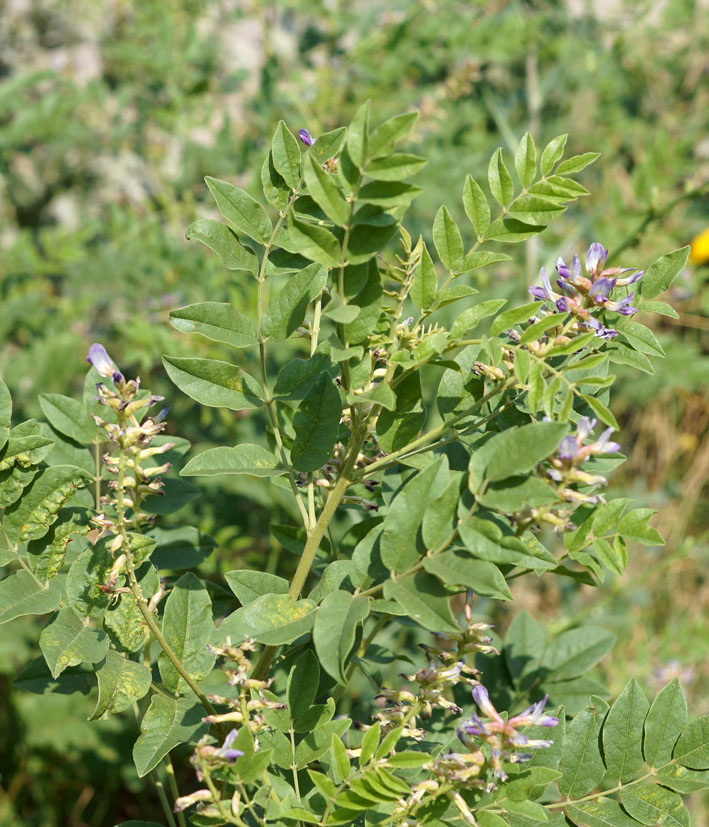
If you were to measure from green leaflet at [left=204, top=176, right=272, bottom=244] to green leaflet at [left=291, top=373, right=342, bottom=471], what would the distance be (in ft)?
0.60

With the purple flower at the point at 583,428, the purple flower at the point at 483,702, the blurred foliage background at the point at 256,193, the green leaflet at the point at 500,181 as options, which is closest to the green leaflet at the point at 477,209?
the green leaflet at the point at 500,181

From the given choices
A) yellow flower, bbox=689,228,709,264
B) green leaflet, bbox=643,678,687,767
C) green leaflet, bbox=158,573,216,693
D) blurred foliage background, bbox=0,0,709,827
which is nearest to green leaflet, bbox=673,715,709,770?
green leaflet, bbox=643,678,687,767

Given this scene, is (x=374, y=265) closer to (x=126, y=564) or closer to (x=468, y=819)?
(x=126, y=564)

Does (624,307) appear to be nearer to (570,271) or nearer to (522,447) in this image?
(570,271)

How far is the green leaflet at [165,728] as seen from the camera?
0.73m

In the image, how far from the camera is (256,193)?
215 cm

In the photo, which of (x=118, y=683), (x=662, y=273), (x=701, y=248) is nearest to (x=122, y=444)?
(x=118, y=683)

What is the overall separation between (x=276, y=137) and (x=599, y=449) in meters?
0.43

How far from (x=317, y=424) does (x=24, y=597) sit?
0.32 meters

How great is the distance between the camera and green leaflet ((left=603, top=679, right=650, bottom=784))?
33.6 inches

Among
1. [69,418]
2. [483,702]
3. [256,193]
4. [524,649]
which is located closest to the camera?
[483,702]

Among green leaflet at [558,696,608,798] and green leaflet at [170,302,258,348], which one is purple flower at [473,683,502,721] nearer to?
green leaflet at [558,696,608,798]

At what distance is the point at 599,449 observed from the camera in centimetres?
73

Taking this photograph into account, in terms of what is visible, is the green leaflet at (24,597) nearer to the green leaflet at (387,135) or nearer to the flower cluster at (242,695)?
the flower cluster at (242,695)
